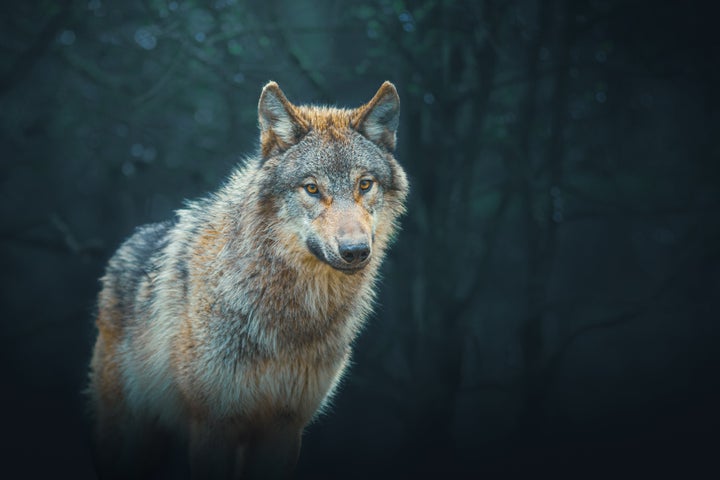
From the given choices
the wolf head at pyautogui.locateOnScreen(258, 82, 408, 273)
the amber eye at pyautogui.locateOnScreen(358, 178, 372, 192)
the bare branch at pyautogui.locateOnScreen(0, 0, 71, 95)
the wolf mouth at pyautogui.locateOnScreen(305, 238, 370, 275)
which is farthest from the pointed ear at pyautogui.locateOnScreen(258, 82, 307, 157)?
the bare branch at pyautogui.locateOnScreen(0, 0, 71, 95)

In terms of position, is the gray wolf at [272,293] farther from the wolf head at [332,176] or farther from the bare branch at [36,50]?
the bare branch at [36,50]

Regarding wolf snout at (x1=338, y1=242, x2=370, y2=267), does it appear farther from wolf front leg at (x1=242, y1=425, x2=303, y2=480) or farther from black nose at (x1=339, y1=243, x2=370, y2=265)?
wolf front leg at (x1=242, y1=425, x2=303, y2=480)

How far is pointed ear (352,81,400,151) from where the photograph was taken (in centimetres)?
386

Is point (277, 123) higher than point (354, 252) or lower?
higher

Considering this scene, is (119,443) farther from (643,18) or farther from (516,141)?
(643,18)

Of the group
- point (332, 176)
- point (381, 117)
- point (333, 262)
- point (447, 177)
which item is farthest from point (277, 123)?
Answer: point (447, 177)

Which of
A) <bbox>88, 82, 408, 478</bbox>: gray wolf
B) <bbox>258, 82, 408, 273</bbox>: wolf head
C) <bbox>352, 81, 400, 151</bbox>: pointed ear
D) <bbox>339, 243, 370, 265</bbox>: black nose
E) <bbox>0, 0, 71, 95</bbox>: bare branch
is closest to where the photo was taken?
<bbox>339, 243, 370, 265</bbox>: black nose

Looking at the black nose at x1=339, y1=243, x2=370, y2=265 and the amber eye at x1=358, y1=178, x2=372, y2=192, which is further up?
the amber eye at x1=358, y1=178, x2=372, y2=192

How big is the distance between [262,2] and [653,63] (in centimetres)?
475

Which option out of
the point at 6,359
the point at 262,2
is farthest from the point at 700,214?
the point at 6,359

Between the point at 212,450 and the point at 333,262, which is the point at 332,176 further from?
the point at 212,450

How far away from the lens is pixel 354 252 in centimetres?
325

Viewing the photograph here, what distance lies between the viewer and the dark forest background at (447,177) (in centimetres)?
757

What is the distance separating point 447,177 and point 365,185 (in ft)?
13.5
